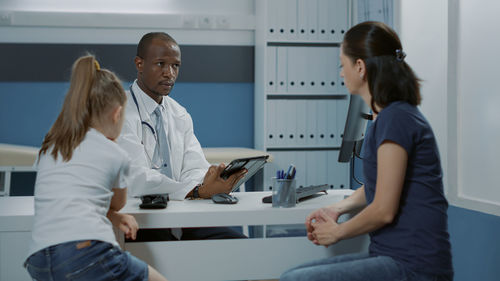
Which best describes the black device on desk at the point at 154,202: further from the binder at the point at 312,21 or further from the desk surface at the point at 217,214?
the binder at the point at 312,21

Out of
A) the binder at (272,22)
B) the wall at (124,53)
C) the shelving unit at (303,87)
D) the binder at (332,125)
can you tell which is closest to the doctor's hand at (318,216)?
the shelving unit at (303,87)

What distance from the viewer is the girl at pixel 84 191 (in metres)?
1.05

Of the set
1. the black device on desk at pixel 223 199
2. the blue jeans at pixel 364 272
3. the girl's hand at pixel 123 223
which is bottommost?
the blue jeans at pixel 364 272

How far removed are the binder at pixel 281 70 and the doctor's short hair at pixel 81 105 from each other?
226 cm

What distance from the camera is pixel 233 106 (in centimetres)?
373

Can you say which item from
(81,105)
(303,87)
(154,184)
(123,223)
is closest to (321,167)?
(303,87)

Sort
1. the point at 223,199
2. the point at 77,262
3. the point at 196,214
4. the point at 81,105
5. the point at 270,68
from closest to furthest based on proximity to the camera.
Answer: the point at 77,262 < the point at 81,105 < the point at 196,214 < the point at 223,199 < the point at 270,68

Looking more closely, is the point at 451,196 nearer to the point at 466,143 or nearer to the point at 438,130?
the point at 466,143

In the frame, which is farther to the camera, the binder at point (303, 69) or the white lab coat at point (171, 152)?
the binder at point (303, 69)

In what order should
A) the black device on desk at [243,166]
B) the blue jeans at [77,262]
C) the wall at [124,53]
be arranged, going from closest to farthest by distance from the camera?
the blue jeans at [77,262], the black device on desk at [243,166], the wall at [124,53]

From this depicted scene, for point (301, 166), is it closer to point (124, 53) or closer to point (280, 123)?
point (280, 123)

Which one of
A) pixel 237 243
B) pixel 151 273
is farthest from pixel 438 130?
pixel 151 273

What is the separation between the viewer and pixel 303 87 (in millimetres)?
3404

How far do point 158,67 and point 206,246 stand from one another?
827 mm
